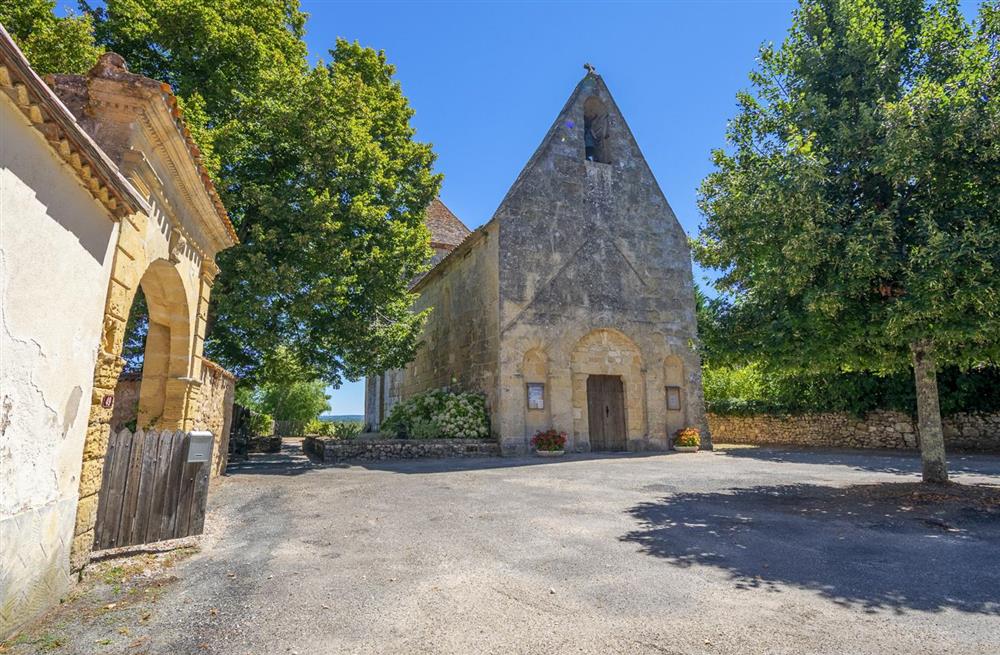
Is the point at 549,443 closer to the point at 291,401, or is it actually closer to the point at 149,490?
the point at 149,490

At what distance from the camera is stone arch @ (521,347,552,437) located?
51.6 feet

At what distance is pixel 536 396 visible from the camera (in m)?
15.9

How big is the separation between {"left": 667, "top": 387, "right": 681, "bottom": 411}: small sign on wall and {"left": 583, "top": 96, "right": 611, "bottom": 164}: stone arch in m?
8.41

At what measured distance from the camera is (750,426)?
73.9ft

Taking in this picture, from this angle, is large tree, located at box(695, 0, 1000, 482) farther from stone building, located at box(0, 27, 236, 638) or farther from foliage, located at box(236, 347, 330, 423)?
foliage, located at box(236, 347, 330, 423)

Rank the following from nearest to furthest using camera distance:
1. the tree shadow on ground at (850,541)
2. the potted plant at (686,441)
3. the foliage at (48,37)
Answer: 1. the tree shadow on ground at (850,541)
2. the foliage at (48,37)
3. the potted plant at (686,441)

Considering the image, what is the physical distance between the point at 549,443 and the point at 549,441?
60 millimetres

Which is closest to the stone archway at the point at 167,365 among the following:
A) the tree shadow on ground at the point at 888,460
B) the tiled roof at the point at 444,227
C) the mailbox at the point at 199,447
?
the mailbox at the point at 199,447

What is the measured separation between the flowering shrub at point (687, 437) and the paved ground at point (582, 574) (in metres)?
7.89

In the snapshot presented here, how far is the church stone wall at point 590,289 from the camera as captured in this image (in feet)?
53.0

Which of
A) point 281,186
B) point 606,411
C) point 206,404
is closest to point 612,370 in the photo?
point 606,411

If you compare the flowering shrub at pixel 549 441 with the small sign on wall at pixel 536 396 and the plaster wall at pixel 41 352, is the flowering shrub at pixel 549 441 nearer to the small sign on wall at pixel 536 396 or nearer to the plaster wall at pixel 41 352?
the small sign on wall at pixel 536 396

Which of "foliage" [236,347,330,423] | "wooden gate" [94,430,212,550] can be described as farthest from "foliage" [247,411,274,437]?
"wooden gate" [94,430,212,550]

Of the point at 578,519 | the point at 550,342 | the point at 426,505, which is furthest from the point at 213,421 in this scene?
the point at 550,342
